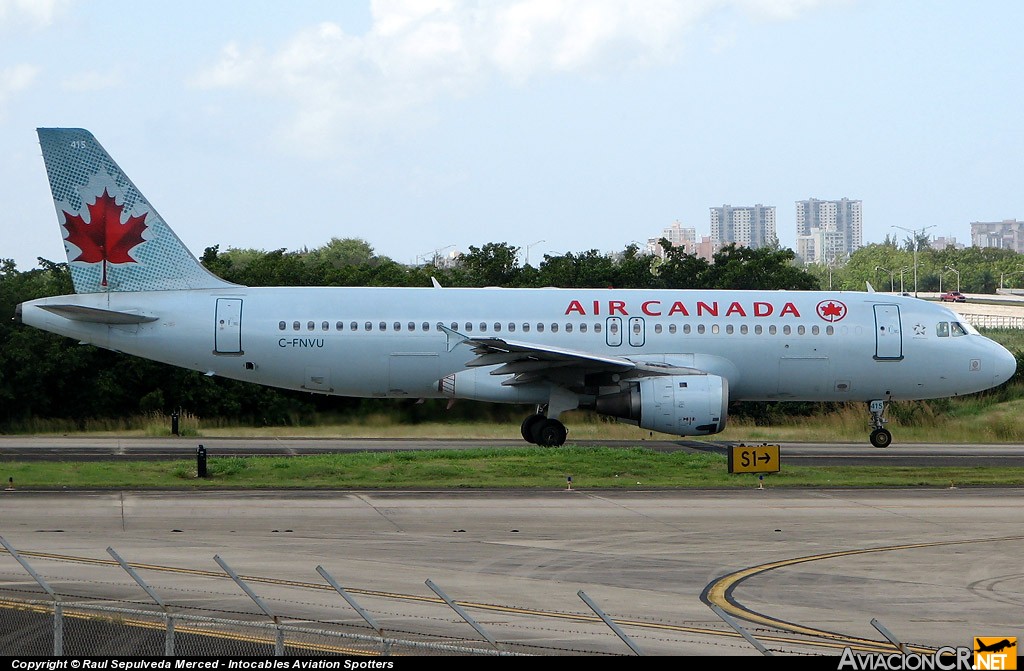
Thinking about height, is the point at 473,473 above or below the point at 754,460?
below

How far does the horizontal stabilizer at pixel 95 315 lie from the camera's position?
30.2 m

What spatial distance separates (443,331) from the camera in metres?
31.1

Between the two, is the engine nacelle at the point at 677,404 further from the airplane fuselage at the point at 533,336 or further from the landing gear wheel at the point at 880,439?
the landing gear wheel at the point at 880,439

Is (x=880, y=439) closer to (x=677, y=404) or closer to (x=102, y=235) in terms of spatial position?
(x=677, y=404)

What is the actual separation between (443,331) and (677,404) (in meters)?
6.06

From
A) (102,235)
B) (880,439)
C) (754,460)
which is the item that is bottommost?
(880,439)

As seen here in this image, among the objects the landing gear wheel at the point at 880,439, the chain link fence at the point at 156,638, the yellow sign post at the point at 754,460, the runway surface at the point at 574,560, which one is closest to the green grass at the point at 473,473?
the yellow sign post at the point at 754,460

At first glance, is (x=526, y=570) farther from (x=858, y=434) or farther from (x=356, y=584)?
(x=858, y=434)

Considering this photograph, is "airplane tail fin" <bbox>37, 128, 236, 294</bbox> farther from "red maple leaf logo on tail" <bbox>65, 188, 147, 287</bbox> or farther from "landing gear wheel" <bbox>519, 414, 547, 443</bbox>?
"landing gear wheel" <bbox>519, 414, 547, 443</bbox>

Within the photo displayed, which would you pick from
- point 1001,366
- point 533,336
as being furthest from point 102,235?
point 1001,366

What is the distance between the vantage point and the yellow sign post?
85.9 ft

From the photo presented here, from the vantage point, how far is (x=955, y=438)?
130 ft

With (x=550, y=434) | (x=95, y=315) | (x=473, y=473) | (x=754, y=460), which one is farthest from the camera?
(x=550, y=434)

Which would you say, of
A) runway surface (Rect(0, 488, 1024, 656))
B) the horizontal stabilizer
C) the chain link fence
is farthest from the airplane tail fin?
the chain link fence
